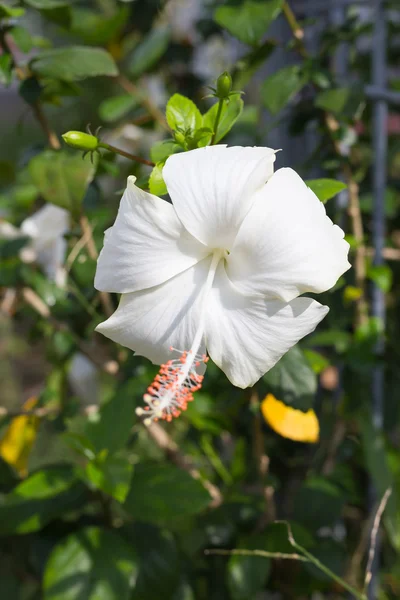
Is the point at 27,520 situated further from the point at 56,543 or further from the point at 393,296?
the point at 393,296

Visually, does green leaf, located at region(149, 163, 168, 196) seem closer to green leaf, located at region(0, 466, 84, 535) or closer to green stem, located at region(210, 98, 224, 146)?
green stem, located at region(210, 98, 224, 146)

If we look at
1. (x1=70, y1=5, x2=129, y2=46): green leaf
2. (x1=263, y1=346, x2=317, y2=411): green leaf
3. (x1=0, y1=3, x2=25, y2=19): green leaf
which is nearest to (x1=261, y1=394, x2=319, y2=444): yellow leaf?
(x1=263, y1=346, x2=317, y2=411): green leaf

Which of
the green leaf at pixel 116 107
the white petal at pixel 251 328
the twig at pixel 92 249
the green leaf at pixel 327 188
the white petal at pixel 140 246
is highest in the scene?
the white petal at pixel 140 246

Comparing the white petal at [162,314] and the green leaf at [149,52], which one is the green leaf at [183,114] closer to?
the white petal at [162,314]

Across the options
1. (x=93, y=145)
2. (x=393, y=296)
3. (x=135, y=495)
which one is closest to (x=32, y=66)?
(x=93, y=145)

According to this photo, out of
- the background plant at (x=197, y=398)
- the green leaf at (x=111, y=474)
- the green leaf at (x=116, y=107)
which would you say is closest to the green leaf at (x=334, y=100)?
the background plant at (x=197, y=398)

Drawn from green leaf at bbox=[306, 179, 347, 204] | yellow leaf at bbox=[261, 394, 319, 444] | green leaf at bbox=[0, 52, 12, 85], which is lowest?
yellow leaf at bbox=[261, 394, 319, 444]
